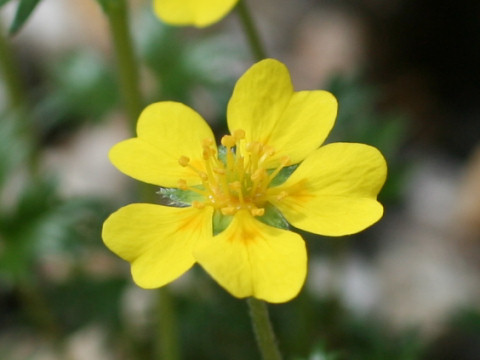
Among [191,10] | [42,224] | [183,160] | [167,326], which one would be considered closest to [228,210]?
[183,160]

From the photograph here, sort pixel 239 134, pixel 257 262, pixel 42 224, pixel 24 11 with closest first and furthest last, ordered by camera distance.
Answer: pixel 257 262, pixel 239 134, pixel 24 11, pixel 42 224

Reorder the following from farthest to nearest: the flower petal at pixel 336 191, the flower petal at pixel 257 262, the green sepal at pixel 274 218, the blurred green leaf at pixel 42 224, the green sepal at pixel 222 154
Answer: the blurred green leaf at pixel 42 224, the green sepal at pixel 222 154, the green sepal at pixel 274 218, the flower petal at pixel 336 191, the flower petal at pixel 257 262

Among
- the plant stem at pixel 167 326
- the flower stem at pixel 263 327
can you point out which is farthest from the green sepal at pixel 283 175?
the plant stem at pixel 167 326

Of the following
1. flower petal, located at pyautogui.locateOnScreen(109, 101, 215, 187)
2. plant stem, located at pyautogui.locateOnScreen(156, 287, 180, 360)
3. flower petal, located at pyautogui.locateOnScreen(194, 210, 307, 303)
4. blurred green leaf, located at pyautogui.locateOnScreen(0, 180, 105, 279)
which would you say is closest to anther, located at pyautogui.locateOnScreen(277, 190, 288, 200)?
flower petal, located at pyautogui.locateOnScreen(194, 210, 307, 303)

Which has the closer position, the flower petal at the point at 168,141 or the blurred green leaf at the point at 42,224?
the flower petal at the point at 168,141

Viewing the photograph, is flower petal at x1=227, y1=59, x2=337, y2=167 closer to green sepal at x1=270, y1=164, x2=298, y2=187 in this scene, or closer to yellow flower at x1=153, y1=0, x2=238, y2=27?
green sepal at x1=270, y1=164, x2=298, y2=187

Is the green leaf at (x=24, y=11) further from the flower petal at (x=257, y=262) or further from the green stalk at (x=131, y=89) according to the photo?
the flower petal at (x=257, y=262)

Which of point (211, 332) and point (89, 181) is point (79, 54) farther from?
point (211, 332)

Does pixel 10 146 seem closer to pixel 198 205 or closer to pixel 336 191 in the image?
pixel 198 205
